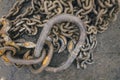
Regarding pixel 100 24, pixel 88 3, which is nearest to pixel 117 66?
pixel 100 24

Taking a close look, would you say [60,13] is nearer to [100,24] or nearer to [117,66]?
[100,24]

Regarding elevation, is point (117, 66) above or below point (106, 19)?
below

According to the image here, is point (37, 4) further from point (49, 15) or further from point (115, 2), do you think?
point (115, 2)

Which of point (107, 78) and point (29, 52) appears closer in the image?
point (29, 52)

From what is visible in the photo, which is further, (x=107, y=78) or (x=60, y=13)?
(x=107, y=78)

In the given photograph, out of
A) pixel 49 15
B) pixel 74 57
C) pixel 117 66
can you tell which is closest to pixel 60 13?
pixel 49 15

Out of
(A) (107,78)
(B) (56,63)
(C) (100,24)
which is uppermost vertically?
(C) (100,24)
